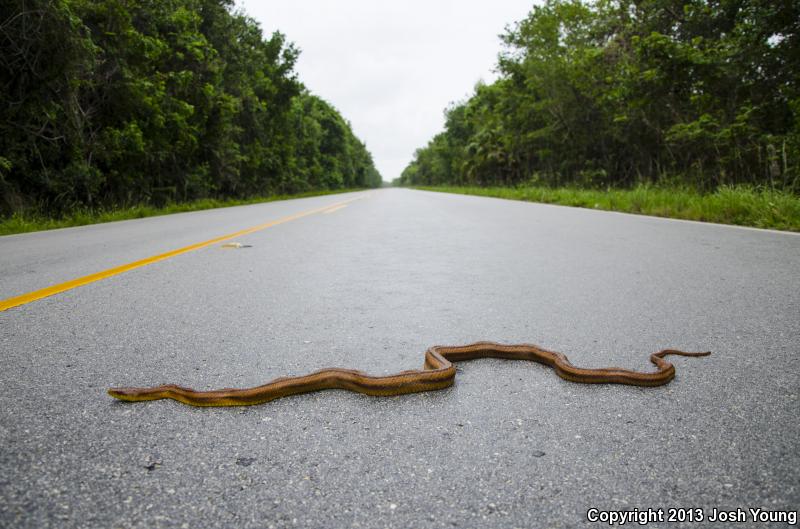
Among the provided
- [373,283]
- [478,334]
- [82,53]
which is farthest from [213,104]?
[478,334]

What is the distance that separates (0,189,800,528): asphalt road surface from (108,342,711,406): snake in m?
0.04

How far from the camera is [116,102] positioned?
47.0ft

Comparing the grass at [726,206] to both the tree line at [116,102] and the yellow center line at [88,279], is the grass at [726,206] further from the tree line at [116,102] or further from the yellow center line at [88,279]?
the tree line at [116,102]

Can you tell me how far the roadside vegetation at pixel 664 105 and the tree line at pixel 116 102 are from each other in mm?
14425

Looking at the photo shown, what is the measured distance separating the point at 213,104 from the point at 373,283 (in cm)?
2058

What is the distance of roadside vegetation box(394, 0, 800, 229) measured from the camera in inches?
462

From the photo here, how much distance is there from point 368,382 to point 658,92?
1890 centimetres

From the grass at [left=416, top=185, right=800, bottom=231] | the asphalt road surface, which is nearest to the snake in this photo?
the asphalt road surface

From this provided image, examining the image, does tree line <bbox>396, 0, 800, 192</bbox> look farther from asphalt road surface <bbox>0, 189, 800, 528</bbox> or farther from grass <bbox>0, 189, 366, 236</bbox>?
grass <bbox>0, 189, 366, 236</bbox>

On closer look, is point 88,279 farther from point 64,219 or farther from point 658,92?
point 658,92

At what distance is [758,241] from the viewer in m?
5.74

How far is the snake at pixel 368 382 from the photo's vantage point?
1707mm

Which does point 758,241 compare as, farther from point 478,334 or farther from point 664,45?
point 664,45

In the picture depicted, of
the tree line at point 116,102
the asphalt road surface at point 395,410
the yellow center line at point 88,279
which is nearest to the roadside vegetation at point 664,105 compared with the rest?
the asphalt road surface at point 395,410
